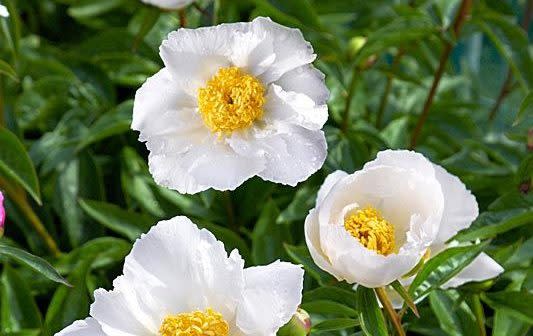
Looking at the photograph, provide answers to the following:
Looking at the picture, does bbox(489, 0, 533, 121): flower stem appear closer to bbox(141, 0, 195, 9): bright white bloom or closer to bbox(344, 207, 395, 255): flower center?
bbox(141, 0, 195, 9): bright white bloom

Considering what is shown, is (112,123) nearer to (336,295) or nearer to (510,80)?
(336,295)

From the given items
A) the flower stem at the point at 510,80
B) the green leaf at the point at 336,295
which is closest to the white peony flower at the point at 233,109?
the green leaf at the point at 336,295

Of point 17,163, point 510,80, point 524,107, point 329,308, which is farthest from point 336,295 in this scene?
point 510,80

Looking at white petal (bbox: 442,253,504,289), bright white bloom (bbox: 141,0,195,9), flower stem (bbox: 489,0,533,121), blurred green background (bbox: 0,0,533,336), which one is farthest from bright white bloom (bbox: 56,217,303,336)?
flower stem (bbox: 489,0,533,121)

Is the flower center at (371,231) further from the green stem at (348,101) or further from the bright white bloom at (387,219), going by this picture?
the green stem at (348,101)

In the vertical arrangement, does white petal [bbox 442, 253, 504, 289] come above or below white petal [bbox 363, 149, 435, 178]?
below
